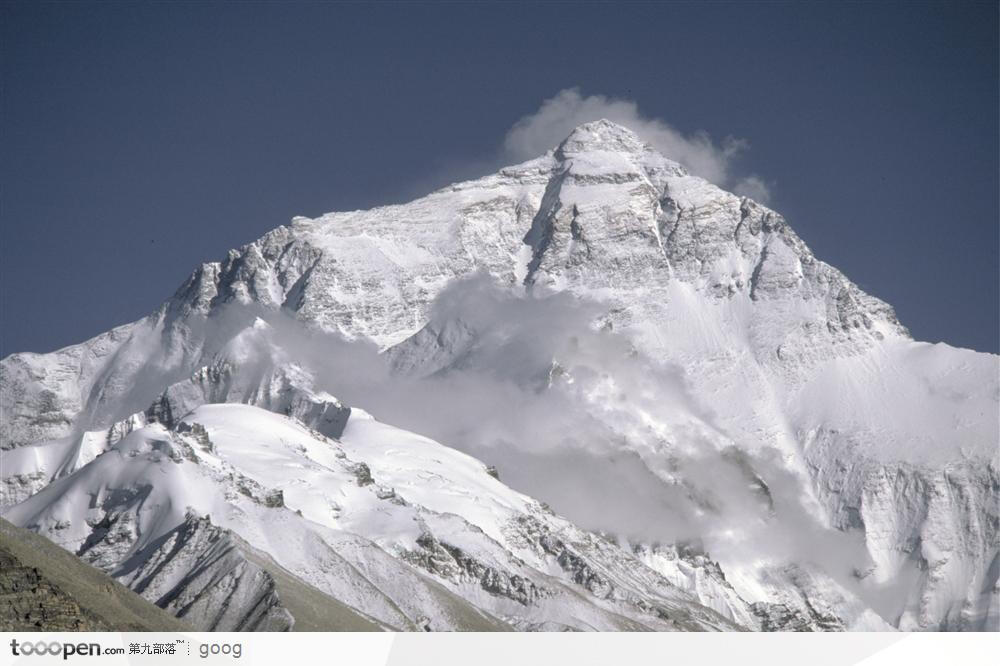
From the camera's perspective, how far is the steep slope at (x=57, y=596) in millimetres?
120562

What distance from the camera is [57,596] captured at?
126 m

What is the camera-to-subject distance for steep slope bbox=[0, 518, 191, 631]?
396 ft

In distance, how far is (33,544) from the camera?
18200 cm
